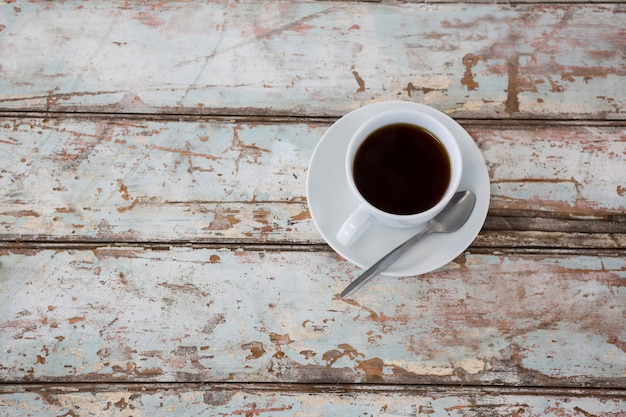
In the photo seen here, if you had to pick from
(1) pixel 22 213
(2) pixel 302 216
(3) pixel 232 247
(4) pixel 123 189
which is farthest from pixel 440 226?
(1) pixel 22 213

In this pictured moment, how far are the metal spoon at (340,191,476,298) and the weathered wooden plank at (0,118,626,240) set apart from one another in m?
0.11

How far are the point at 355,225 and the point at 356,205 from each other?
0.26 feet

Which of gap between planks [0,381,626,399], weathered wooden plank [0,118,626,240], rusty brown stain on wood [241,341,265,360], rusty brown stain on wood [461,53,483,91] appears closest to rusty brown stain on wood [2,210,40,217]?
weathered wooden plank [0,118,626,240]

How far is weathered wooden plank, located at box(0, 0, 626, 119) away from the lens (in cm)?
87

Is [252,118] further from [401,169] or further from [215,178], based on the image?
[401,169]

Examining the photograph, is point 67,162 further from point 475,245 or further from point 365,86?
point 475,245

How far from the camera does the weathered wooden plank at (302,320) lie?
806 mm

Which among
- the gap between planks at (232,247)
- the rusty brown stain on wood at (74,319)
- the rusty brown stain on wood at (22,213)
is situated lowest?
the rusty brown stain on wood at (74,319)

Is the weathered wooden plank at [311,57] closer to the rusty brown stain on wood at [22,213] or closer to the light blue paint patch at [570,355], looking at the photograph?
the rusty brown stain on wood at [22,213]

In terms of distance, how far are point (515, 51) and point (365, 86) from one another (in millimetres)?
275

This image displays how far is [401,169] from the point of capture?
29.3 inches

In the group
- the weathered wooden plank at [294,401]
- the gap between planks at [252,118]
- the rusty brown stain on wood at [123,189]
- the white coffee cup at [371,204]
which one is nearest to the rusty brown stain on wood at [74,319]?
the weathered wooden plank at [294,401]

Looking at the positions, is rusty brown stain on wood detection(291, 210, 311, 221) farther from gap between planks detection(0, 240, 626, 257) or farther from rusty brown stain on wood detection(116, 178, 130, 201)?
rusty brown stain on wood detection(116, 178, 130, 201)

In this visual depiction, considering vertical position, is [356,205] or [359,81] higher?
[359,81]
